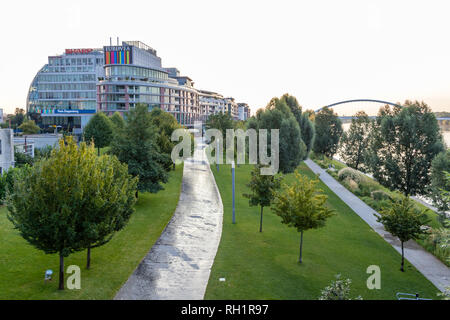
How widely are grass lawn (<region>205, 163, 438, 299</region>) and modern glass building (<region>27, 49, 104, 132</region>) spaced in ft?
406

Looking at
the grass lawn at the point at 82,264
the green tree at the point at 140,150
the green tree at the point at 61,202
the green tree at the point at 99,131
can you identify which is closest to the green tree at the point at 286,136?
the green tree at the point at 140,150

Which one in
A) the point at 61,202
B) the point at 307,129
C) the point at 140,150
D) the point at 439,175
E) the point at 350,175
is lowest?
the point at 350,175

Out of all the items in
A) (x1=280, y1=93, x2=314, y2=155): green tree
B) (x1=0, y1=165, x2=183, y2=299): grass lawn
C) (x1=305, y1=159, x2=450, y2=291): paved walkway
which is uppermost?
(x1=280, y1=93, x2=314, y2=155): green tree

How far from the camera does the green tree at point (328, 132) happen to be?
76750mm

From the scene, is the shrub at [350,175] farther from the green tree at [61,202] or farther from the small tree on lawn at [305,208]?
the green tree at [61,202]

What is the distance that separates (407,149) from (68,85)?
134313 millimetres

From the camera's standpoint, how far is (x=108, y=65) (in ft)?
351

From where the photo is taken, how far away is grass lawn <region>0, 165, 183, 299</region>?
594 inches

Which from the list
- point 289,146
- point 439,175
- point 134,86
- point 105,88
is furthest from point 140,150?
point 105,88

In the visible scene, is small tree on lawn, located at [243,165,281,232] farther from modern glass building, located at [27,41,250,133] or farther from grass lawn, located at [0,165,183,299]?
modern glass building, located at [27,41,250,133]

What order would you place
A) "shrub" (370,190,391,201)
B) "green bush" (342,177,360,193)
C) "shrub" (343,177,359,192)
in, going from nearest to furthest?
1. "shrub" (370,190,391,201)
2. "green bush" (342,177,360,193)
3. "shrub" (343,177,359,192)

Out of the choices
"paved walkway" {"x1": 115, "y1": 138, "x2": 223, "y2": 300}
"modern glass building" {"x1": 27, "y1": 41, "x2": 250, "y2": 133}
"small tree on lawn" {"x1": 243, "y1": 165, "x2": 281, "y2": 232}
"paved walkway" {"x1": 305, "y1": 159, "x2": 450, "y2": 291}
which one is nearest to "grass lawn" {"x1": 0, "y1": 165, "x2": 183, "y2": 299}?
"paved walkway" {"x1": 115, "y1": 138, "x2": 223, "y2": 300}

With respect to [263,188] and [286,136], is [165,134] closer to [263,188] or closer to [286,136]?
[286,136]

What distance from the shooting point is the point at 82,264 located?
18.5 meters
